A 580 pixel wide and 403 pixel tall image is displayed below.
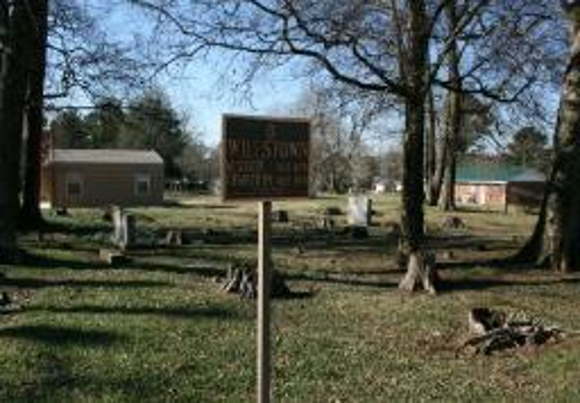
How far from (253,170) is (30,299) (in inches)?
312

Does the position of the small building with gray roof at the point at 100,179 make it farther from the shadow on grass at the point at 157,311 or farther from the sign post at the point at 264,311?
the sign post at the point at 264,311

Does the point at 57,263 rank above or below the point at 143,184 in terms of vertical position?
below

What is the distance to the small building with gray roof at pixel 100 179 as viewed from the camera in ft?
226

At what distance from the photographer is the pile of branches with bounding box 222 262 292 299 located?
15.4 meters

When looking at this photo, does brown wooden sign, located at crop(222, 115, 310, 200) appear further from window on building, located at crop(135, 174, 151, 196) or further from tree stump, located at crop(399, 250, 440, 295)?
window on building, located at crop(135, 174, 151, 196)

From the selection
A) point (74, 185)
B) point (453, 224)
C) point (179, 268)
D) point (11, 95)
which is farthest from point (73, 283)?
point (74, 185)

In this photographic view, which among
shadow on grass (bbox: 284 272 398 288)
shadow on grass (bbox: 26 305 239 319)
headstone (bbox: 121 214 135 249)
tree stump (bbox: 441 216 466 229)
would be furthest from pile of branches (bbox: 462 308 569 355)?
tree stump (bbox: 441 216 466 229)

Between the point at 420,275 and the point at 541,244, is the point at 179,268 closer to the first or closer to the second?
the point at 420,275

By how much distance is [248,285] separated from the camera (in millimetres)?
15547

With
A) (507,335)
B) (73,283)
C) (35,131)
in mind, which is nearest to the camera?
(507,335)

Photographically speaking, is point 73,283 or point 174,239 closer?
point 73,283

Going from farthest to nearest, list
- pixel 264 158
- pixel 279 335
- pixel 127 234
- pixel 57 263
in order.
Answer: pixel 127 234 → pixel 57 263 → pixel 279 335 → pixel 264 158

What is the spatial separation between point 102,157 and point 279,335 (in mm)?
60771

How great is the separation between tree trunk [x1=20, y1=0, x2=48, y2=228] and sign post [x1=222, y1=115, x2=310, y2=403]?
55.4 feet
